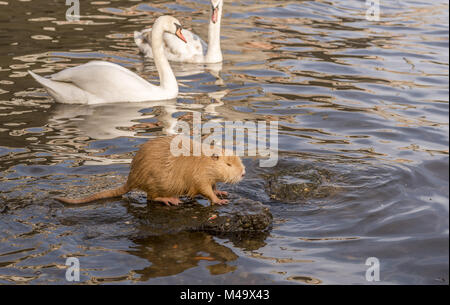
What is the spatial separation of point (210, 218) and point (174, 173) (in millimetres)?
528

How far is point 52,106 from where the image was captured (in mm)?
10156

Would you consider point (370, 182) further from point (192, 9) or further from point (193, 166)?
point (192, 9)

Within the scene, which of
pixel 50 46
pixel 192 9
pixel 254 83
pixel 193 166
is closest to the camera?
pixel 193 166

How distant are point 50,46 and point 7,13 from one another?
2637mm

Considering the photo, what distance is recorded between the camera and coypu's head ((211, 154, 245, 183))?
21.0 feet

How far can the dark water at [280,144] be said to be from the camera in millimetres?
5789

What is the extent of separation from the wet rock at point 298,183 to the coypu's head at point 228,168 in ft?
1.87

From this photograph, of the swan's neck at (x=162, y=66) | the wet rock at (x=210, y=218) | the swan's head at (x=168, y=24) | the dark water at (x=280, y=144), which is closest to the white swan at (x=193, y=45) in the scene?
the dark water at (x=280, y=144)

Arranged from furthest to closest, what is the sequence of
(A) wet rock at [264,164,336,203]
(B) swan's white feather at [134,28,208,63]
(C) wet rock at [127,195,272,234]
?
(B) swan's white feather at [134,28,208,63], (A) wet rock at [264,164,336,203], (C) wet rock at [127,195,272,234]

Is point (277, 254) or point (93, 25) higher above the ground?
point (93, 25)

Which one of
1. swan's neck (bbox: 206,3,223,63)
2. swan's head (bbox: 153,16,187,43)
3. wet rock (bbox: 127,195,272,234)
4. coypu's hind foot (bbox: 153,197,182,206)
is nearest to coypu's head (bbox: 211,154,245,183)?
wet rock (bbox: 127,195,272,234)

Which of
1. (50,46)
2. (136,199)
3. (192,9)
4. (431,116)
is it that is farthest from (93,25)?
(136,199)

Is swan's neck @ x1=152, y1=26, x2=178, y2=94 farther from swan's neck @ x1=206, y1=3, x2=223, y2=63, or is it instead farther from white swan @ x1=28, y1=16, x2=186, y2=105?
swan's neck @ x1=206, y1=3, x2=223, y2=63

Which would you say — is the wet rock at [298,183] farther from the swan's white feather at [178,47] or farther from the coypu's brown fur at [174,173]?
the swan's white feather at [178,47]
